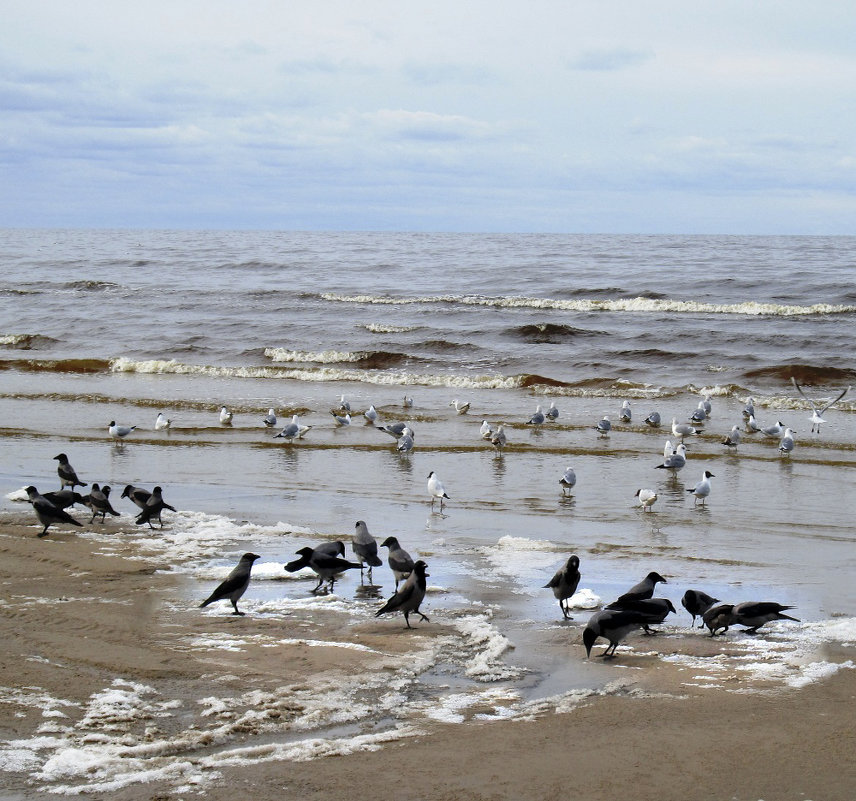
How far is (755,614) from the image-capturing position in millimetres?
7648

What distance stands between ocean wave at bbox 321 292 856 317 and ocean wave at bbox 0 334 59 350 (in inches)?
473

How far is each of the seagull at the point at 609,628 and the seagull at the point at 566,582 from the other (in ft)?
2.74

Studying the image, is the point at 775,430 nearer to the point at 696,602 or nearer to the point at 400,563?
the point at 696,602

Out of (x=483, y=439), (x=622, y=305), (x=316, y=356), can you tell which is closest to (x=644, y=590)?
(x=483, y=439)

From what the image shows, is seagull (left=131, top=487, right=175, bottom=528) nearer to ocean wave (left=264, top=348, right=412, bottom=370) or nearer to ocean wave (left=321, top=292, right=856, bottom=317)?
ocean wave (left=264, top=348, right=412, bottom=370)

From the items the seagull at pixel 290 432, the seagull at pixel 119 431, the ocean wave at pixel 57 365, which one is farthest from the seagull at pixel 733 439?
the ocean wave at pixel 57 365

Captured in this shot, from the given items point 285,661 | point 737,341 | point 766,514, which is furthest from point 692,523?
point 737,341

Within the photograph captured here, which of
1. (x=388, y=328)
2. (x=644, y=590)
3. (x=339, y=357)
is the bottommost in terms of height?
(x=644, y=590)

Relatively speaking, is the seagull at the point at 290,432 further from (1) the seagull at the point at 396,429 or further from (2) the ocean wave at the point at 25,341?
(2) the ocean wave at the point at 25,341

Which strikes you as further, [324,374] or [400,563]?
[324,374]

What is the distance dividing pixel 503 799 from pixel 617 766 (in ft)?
2.25

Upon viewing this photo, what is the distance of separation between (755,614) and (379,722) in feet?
10.5

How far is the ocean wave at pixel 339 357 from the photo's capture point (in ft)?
95.3

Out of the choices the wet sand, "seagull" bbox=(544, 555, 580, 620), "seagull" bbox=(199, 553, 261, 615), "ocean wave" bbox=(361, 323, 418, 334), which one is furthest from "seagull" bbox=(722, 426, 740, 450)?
"ocean wave" bbox=(361, 323, 418, 334)
